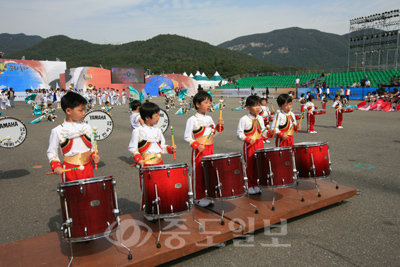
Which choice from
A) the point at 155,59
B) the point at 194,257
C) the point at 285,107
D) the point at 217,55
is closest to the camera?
the point at 194,257

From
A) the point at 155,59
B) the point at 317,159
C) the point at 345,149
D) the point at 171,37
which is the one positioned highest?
the point at 171,37

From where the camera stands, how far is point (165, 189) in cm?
346

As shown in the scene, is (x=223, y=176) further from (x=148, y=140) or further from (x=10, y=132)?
(x=10, y=132)

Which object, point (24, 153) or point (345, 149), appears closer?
point (345, 149)

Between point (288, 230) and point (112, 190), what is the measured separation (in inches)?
95.8

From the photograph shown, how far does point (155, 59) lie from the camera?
394 feet

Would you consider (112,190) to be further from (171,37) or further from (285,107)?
(171,37)

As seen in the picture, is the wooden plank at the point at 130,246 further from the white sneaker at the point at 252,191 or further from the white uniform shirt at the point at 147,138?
the white sneaker at the point at 252,191

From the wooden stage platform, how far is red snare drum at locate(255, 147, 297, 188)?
1.23 feet

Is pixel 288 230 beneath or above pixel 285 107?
beneath

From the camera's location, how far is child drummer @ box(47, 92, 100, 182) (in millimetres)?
3602

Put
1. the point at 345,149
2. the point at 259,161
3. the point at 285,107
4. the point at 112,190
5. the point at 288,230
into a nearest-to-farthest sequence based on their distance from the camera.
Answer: the point at 112,190 → the point at 288,230 → the point at 259,161 → the point at 285,107 → the point at 345,149

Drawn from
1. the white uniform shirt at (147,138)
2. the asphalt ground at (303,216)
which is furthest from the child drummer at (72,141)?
the asphalt ground at (303,216)

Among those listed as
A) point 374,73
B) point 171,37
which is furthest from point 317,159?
point 171,37
